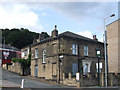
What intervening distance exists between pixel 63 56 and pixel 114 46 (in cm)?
2244

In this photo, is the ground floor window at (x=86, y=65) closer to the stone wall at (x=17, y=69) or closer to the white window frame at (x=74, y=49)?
the white window frame at (x=74, y=49)

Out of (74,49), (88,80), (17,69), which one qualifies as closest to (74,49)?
(74,49)

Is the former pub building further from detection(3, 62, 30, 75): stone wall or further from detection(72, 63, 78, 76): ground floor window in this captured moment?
detection(3, 62, 30, 75): stone wall

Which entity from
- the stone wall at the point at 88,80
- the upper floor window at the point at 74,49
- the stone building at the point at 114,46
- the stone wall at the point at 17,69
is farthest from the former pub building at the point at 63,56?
the stone building at the point at 114,46

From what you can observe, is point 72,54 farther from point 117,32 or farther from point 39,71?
point 117,32

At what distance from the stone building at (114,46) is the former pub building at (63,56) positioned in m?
12.2

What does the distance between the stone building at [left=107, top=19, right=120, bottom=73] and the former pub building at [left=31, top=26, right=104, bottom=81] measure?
1217 centimetres

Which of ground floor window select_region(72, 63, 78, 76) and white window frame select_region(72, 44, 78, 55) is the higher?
white window frame select_region(72, 44, 78, 55)

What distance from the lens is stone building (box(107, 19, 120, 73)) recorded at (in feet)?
147

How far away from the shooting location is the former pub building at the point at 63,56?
28188 mm

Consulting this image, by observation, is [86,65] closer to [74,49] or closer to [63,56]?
[74,49]

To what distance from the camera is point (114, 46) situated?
1815 inches

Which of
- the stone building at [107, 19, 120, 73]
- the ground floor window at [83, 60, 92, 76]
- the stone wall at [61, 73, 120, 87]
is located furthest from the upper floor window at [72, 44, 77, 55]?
the stone building at [107, 19, 120, 73]

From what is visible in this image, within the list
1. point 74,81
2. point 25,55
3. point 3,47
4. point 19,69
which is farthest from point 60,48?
point 3,47
